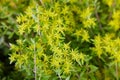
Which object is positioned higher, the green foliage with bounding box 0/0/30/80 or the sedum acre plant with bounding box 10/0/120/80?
the green foliage with bounding box 0/0/30/80

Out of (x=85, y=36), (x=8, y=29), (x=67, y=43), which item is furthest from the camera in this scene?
(x=8, y=29)

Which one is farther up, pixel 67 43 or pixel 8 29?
pixel 8 29

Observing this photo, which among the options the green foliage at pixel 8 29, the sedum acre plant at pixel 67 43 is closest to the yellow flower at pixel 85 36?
the sedum acre plant at pixel 67 43

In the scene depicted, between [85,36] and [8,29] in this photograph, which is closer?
[85,36]

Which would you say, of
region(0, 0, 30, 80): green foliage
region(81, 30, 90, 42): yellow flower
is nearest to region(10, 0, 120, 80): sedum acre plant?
region(81, 30, 90, 42): yellow flower

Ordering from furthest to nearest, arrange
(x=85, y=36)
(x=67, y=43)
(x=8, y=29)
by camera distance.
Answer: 1. (x=8, y=29)
2. (x=85, y=36)
3. (x=67, y=43)

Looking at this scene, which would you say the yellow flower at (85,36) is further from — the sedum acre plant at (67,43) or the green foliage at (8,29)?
the green foliage at (8,29)

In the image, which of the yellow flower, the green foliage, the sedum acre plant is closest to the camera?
the sedum acre plant

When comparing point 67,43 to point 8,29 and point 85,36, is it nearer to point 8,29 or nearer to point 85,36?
point 85,36

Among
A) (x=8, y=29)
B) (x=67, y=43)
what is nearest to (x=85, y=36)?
(x=67, y=43)

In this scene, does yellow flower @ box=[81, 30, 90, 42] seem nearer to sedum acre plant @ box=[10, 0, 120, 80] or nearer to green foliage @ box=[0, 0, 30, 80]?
sedum acre plant @ box=[10, 0, 120, 80]
